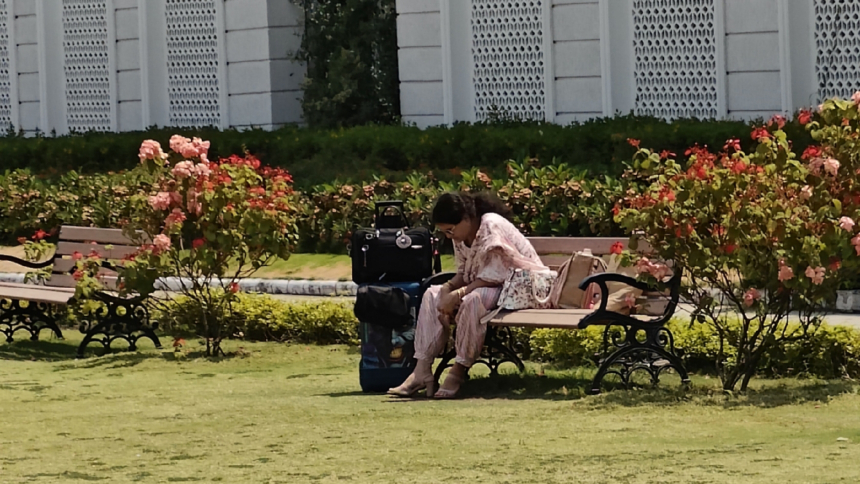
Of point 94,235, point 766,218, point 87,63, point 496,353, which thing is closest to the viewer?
point 766,218

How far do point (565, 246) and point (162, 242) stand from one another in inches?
117

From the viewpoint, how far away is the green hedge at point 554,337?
9.83 m

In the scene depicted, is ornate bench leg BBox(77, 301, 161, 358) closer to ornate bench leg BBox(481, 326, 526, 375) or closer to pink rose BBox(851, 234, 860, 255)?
ornate bench leg BBox(481, 326, 526, 375)

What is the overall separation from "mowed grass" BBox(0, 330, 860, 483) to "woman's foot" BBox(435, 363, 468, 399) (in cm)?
12

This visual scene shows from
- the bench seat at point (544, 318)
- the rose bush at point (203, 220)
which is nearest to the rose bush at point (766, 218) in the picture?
the bench seat at point (544, 318)

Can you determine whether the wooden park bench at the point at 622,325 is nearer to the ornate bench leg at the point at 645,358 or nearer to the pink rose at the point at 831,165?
the ornate bench leg at the point at 645,358

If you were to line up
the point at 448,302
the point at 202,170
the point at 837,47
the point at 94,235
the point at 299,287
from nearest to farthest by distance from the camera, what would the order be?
the point at 448,302 < the point at 202,170 < the point at 94,235 < the point at 299,287 < the point at 837,47

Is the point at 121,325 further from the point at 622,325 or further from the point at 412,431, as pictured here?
the point at 412,431

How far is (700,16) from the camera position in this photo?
1805 centimetres

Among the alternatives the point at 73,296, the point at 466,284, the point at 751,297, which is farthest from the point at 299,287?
the point at 751,297

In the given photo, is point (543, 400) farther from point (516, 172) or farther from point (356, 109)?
point (356, 109)

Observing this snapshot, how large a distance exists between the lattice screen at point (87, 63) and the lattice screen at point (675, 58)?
8.50 metres

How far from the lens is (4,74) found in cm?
2469

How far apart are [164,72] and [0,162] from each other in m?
2.54
